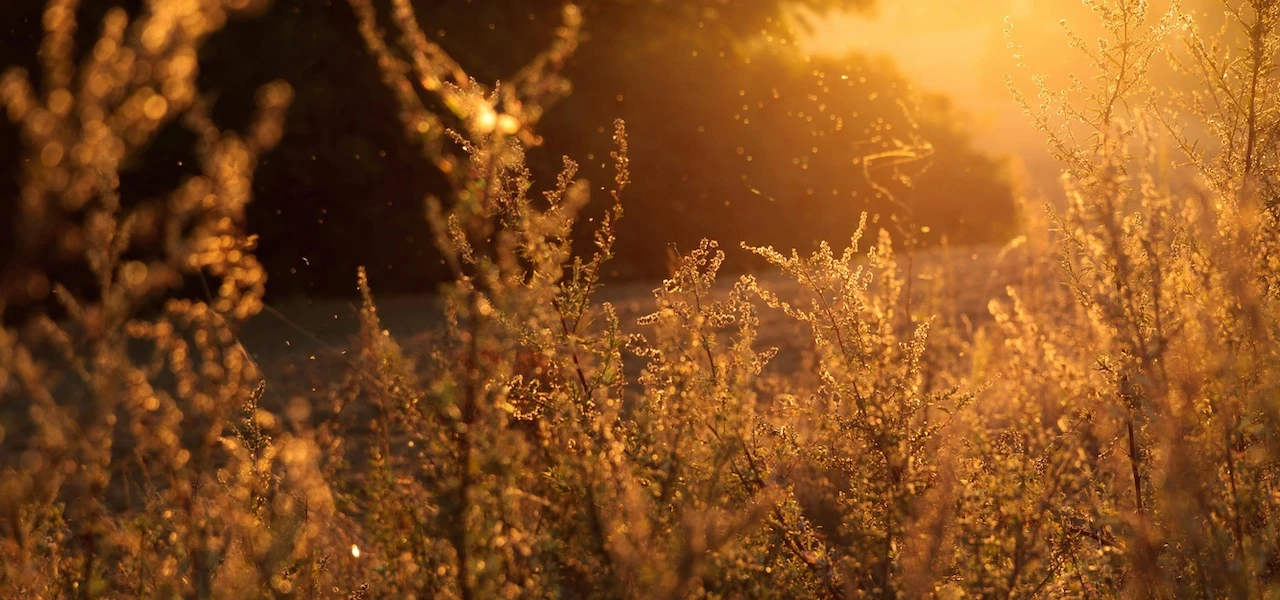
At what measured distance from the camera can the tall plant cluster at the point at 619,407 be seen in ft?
6.49

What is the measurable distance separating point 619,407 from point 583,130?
7778 millimetres

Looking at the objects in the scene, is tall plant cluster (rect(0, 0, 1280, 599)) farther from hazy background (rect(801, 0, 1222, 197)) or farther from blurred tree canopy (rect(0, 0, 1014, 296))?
blurred tree canopy (rect(0, 0, 1014, 296))

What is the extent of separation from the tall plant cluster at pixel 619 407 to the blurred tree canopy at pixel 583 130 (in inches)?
251

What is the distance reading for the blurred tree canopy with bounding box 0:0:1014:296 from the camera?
9.78m

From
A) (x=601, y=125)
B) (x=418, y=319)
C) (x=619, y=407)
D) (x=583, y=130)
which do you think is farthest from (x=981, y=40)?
(x=619, y=407)

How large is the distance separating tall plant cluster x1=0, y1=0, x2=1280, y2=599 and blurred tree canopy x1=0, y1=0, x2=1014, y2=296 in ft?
20.9

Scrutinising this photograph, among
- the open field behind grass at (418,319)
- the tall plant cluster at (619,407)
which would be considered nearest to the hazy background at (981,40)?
the tall plant cluster at (619,407)

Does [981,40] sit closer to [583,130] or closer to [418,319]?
[583,130]

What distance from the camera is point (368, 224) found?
10.4 m

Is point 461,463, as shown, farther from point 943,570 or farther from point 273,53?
point 273,53

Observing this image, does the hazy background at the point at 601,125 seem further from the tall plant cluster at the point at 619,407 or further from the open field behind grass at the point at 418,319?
the tall plant cluster at the point at 619,407

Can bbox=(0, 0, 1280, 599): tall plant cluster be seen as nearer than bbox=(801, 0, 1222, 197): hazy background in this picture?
Yes

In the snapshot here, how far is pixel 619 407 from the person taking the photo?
8.95 feet

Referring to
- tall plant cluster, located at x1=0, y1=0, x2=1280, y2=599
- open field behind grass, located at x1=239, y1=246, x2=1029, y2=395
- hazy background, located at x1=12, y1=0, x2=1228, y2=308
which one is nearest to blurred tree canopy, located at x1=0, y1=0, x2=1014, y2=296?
hazy background, located at x1=12, y1=0, x2=1228, y2=308
